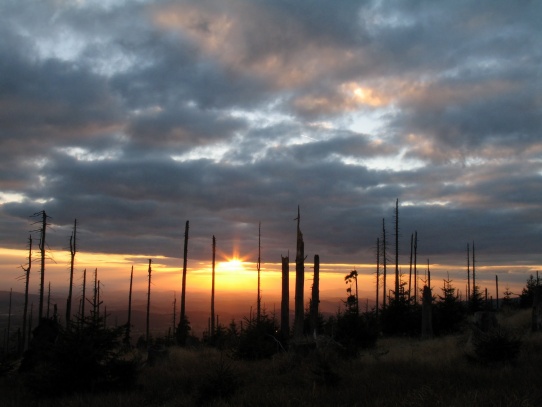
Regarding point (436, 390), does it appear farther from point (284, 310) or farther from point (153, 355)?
point (284, 310)

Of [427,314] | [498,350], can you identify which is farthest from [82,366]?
[427,314]

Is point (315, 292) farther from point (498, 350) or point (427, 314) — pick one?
point (498, 350)

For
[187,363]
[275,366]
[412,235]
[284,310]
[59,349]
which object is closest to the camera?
[59,349]

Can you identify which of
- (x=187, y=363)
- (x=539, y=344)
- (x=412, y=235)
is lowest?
(x=187, y=363)

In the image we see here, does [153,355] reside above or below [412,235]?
below

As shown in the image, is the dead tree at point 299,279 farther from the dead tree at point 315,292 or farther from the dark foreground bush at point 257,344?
the dark foreground bush at point 257,344

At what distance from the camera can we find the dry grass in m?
9.57

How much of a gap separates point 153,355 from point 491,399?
1437 centimetres

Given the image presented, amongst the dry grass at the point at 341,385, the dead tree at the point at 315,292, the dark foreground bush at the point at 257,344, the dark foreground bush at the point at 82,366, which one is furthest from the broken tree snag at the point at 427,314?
the dark foreground bush at the point at 82,366

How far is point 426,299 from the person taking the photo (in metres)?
27.4

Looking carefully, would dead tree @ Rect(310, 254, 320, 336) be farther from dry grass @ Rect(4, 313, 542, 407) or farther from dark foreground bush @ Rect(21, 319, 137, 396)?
dark foreground bush @ Rect(21, 319, 137, 396)

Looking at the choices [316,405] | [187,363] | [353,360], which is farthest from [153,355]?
Result: [316,405]

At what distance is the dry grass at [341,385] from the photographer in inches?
377

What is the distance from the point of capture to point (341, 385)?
38.5 ft
